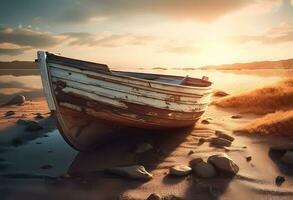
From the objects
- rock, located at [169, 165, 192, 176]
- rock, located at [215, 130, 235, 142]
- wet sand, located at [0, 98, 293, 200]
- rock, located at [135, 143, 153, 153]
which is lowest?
wet sand, located at [0, 98, 293, 200]

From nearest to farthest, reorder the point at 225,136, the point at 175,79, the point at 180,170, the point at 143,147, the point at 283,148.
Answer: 1. the point at 180,170
2. the point at 283,148
3. the point at 143,147
4. the point at 225,136
5. the point at 175,79

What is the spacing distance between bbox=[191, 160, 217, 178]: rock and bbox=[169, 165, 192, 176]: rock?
0.48 feet

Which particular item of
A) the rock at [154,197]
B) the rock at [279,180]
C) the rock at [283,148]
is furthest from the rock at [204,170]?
the rock at [283,148]

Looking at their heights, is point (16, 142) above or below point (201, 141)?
below

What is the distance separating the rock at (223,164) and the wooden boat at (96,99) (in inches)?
85.3

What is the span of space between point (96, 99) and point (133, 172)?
2123 millimetres

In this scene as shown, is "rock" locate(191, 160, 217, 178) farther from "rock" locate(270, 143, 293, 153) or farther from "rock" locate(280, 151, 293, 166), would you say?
"rock" locate(270, 143, 293, 153)

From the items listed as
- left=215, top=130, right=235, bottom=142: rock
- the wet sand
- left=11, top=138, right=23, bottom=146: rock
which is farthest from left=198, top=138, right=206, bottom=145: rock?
left=11, top=138, right=23, bottom=146: rock

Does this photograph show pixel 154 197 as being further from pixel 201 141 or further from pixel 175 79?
pixel 175 79

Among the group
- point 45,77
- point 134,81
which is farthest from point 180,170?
point 45,77

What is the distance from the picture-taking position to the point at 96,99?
8.28m

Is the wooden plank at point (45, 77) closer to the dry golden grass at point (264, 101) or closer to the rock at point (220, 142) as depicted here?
the rock at point (220, 142)

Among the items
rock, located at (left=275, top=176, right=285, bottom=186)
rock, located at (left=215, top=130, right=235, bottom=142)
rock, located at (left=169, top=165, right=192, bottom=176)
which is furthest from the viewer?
rock, located at (left=215, top=130, right=235, bottom=142)

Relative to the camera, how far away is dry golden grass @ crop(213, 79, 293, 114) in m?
15.4
